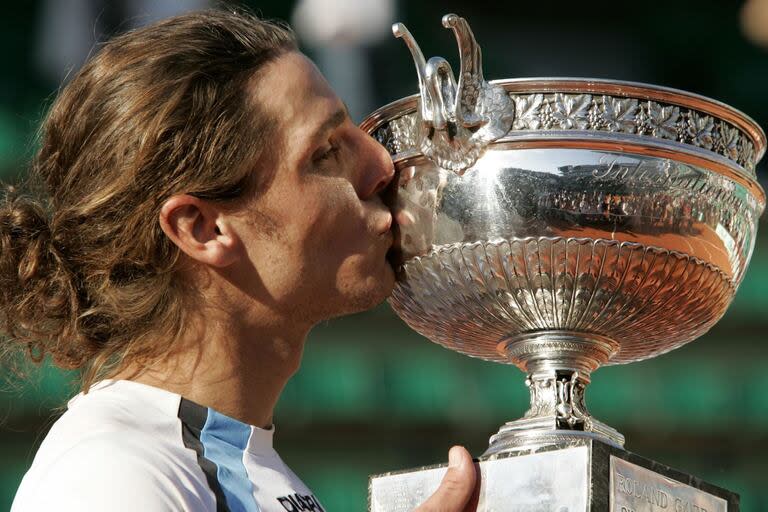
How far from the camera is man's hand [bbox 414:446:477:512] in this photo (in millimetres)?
1779

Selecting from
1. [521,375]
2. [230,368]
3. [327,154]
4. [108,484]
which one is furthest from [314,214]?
[521,375]

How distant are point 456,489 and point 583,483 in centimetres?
18

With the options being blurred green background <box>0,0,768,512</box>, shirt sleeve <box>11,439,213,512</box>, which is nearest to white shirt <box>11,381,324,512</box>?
shirt sleeve <box>11,439,213,512</box>

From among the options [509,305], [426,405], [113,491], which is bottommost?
[113,491]

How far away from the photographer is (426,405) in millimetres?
13516

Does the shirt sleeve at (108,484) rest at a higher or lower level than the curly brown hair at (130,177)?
lower

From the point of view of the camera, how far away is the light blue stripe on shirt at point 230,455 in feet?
5.65

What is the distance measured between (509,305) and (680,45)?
12387 mm

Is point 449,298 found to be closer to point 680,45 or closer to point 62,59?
point 62,59

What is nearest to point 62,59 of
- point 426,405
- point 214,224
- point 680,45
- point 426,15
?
point 426,15

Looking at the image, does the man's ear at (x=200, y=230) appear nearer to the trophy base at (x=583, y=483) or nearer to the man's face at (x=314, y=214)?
the man's face at (x=314, y=214)

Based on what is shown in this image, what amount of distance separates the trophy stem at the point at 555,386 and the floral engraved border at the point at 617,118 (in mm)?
293

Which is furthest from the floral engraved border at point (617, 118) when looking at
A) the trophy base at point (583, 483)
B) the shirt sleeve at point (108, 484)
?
the shirt sleeve at point (108, 484)

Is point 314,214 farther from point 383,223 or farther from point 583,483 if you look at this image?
point 583,483
